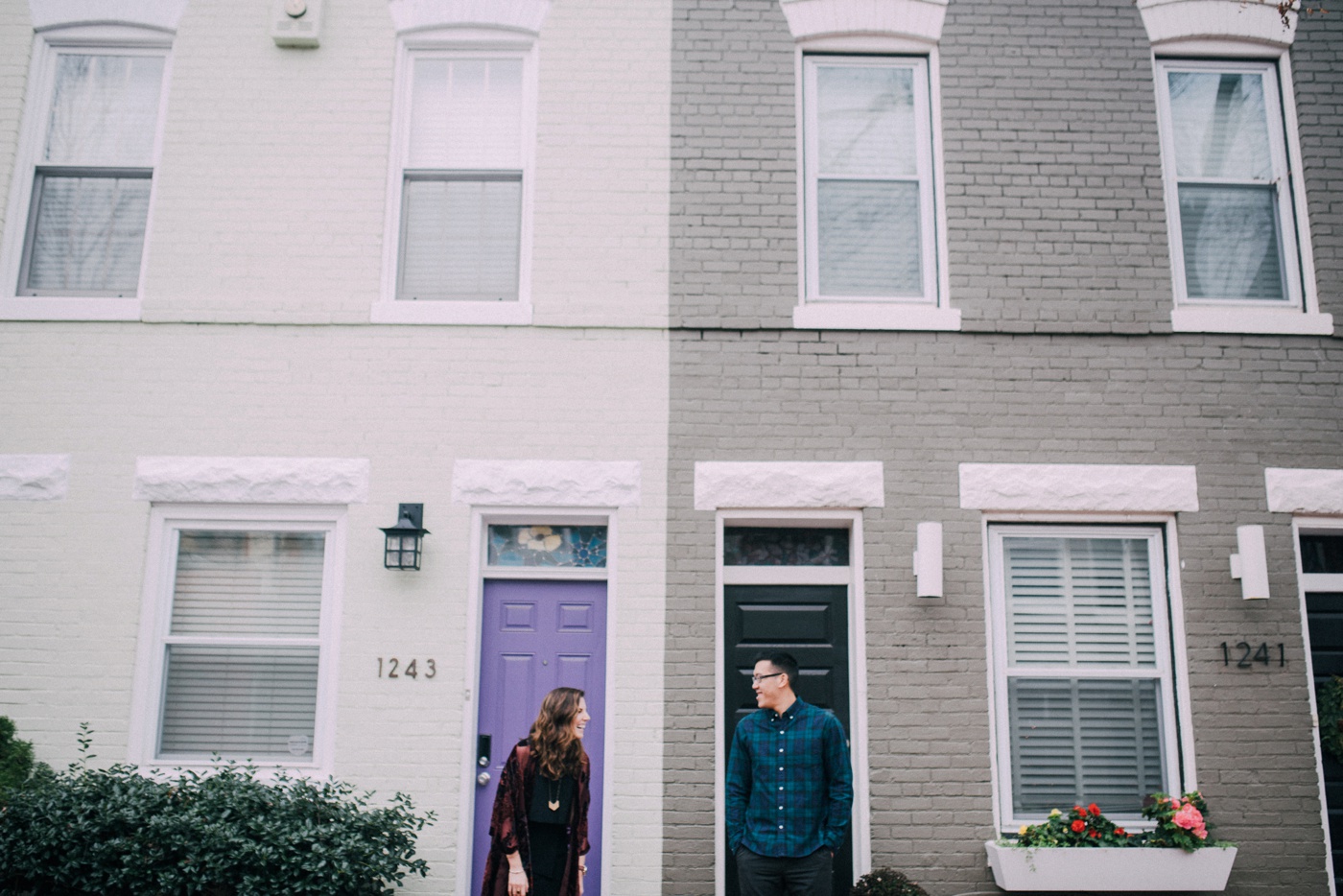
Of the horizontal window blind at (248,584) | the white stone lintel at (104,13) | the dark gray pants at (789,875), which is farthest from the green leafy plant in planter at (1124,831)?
the white stone lintel at (104,13)

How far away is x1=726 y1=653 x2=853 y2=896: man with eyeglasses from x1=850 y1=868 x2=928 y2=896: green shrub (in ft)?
1.98

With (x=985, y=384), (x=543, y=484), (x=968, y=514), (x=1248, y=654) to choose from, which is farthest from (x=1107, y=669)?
(x=543, y=484)

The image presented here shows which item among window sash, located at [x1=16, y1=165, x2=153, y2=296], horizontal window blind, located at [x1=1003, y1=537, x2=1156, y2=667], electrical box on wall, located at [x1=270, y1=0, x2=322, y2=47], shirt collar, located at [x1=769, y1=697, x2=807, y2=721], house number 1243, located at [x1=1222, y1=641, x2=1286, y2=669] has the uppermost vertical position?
electrical box on wall, located at [x1=270, y1=0, x2=322, y2=47]

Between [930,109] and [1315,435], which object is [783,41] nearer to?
[930,109]

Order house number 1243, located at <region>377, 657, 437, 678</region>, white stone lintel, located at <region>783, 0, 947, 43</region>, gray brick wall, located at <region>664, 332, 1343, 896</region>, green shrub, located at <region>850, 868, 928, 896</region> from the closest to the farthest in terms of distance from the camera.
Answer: green shrub, located at <region>850, 868, 928, 896</region>
gray brick wall, located at <region>664, 332, 1343, 896</region>
house number 1243, located at <region>377, 657, 437, 678</region>
white stone lintel, located at <region>783, 0, 947, 43</region>

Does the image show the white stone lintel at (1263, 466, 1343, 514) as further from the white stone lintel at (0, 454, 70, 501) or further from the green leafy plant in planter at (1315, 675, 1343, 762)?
the white stone lintel at (0, 454, 70, 501)

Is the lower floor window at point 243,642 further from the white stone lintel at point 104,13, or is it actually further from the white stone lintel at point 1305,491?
the white stone lintel at point 1305,491

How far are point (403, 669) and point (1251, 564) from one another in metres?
5.24

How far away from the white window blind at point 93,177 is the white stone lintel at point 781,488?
415 centimetres

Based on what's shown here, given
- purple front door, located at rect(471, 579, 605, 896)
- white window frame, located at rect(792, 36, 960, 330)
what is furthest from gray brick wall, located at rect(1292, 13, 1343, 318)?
purple front door, located at rect(471, 579, 605, 896)

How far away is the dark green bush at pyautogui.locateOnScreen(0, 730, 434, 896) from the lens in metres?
5.19

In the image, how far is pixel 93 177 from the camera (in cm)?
700

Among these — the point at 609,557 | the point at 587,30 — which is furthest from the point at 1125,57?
the point at 609,557

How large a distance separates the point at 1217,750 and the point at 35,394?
7.75 metres
